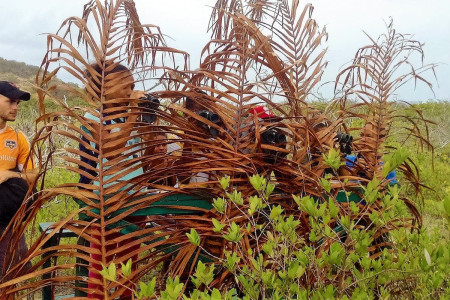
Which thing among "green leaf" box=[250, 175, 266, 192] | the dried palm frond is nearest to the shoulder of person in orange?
the dried palm frond

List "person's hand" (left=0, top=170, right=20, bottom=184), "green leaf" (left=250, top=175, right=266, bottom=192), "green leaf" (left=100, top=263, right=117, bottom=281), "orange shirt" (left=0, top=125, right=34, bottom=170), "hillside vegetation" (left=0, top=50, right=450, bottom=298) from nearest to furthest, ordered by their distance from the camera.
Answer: "green leaf" (left=100, top=263, right=117, bottom=281)
"green leaf" (left=250, top=175, right=266, bottom=192)
"hillside vegetation" (left=0, top=50, right=450, bottom=298)
"person's hand" (left=0, top=170, right=20, bottom=184)
"orange shirt" (left=0, top=125, right=34, bottom=170)

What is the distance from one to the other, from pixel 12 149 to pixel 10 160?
0.06 metres

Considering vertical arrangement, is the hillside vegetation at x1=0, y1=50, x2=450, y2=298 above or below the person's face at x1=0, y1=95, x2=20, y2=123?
below

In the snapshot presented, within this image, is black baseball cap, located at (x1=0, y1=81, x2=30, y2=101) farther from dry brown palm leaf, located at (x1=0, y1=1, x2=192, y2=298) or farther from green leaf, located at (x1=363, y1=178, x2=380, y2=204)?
green leaf, located at (x1=363, y1=178, x2=380, y2=204)

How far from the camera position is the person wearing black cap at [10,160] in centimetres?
297

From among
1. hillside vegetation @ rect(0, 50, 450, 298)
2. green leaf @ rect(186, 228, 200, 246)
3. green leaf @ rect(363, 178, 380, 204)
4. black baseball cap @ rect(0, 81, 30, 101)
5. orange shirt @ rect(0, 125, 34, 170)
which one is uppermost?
black baseball cap @ rect(0, 81, 30, 101)

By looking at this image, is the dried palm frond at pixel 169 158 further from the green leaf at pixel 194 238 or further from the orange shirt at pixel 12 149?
the orange shirt at pixel 12 149

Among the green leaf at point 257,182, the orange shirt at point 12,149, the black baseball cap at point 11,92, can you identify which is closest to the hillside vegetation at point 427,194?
the black baseball cap at point 11,92

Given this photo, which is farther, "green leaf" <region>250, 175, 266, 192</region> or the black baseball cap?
the black baseball cap

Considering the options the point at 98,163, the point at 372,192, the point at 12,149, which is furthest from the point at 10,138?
the point at 372,192

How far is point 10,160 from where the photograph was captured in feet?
10.0

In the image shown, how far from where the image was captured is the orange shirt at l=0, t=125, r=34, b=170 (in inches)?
120

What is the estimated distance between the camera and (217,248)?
1.40 meters

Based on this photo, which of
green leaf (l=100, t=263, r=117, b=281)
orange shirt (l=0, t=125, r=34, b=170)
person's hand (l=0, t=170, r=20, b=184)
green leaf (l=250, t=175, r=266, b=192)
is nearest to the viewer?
green leaf (l=100, t=263, r=117, b=281)
